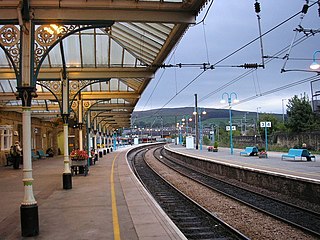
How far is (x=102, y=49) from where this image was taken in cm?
1554

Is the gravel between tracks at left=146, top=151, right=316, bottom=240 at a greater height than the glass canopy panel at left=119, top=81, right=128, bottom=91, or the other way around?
the glass canopy panel at left=119, top=81, right=128, bottom=91

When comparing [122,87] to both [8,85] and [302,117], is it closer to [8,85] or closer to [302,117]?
[8,85]

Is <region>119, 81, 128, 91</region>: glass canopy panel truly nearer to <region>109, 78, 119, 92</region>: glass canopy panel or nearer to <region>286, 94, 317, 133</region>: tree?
<region>109, 78, 119, 92</region>: glass canopy panel

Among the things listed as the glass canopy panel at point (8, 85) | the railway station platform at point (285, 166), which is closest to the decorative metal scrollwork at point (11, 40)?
the railway station platform at point (285, 166)

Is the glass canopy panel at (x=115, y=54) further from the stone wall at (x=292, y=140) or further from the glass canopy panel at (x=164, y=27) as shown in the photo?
the stone wall at (x=292, y=140)

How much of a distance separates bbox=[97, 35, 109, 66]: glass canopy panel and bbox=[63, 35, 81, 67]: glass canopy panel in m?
0.80

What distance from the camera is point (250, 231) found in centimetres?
912

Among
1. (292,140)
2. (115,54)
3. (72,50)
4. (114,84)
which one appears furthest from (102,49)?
(292,140)

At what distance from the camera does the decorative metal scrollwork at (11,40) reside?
25.7 feet

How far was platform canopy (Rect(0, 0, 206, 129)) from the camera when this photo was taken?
26.8 ft

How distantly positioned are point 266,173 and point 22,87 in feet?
36.5

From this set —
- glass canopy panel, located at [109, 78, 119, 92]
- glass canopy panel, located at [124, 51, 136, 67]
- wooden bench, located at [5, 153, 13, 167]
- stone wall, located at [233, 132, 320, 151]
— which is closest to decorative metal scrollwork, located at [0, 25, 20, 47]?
glass canopy panel, located at [124, 51, 136, 67]

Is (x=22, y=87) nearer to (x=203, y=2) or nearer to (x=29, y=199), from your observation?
(x=29, y=199)

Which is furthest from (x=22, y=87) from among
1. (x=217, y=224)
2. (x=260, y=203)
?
(x=260, y=203)
